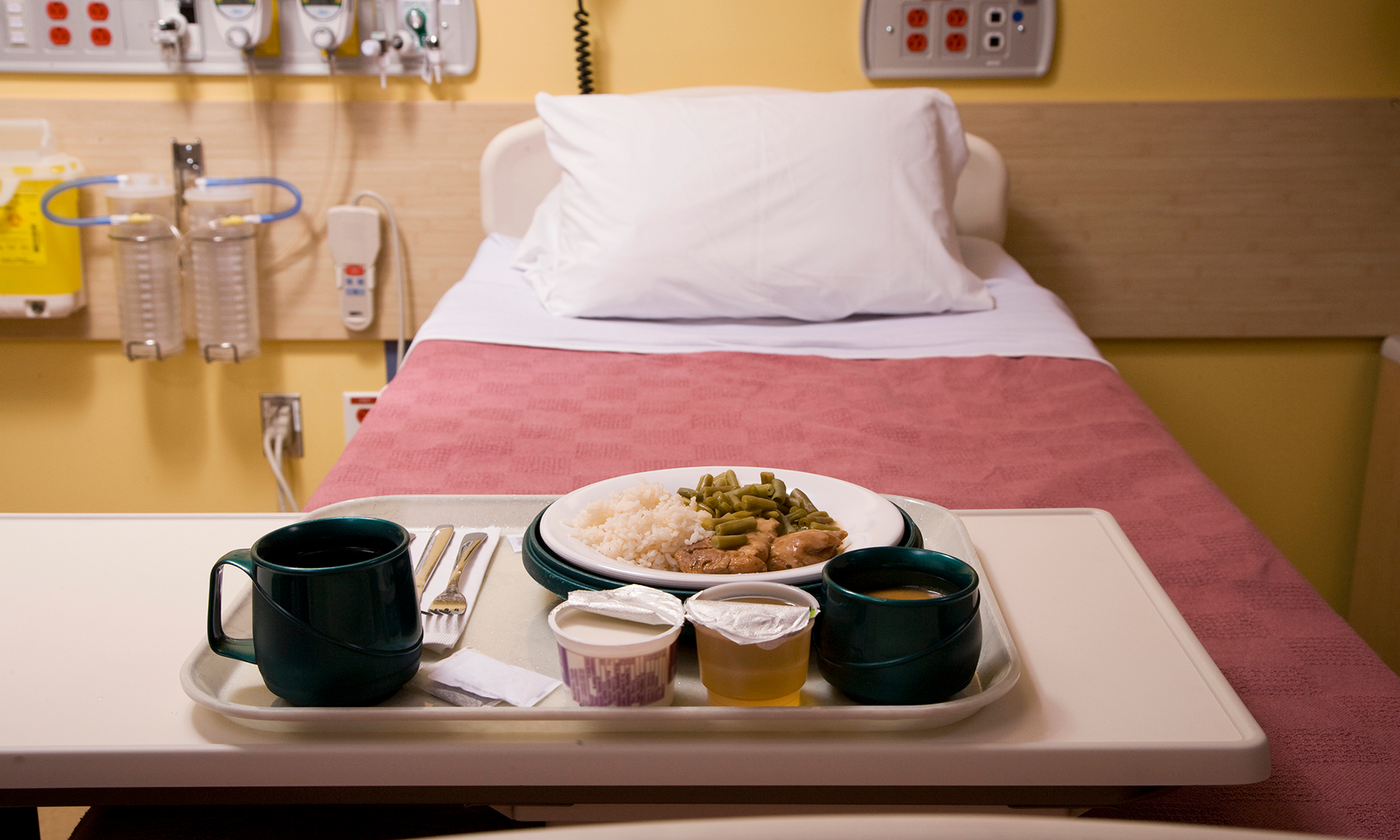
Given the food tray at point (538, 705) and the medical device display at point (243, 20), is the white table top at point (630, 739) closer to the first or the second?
the food tray at point (538, 705)

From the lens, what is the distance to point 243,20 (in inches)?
81.4

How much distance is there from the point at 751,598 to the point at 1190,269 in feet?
6.59

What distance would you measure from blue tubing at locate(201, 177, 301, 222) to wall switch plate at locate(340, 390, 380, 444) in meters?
0.40

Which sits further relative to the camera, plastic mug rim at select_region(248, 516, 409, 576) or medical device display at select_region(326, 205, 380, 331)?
medical device display at select_region(326, 205, 380, 331)

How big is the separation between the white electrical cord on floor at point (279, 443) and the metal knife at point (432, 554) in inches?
64.9

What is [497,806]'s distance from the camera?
0.59 meters

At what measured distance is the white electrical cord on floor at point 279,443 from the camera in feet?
7.76

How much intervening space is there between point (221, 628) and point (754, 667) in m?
0.31

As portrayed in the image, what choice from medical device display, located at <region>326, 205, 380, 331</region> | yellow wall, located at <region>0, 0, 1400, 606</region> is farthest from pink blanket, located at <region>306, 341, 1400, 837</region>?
yellow wall, located at <region>0, 0, 1400, 606</region>

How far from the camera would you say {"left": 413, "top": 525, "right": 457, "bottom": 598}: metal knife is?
0.77 meters

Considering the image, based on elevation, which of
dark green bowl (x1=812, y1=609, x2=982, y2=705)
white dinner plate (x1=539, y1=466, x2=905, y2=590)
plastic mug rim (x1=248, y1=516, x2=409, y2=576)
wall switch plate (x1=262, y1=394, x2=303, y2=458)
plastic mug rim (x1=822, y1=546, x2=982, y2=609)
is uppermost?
plastic mug rim (x1=248, y1=516, x2=409, y2=576)

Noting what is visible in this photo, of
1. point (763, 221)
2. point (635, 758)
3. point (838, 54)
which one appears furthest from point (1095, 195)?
point (635, 758)

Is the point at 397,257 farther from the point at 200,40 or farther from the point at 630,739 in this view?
the point at 630,739

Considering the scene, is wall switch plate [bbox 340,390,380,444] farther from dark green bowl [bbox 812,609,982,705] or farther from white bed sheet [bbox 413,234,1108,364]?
dark green bowl [bbox 812,609,982,705]
